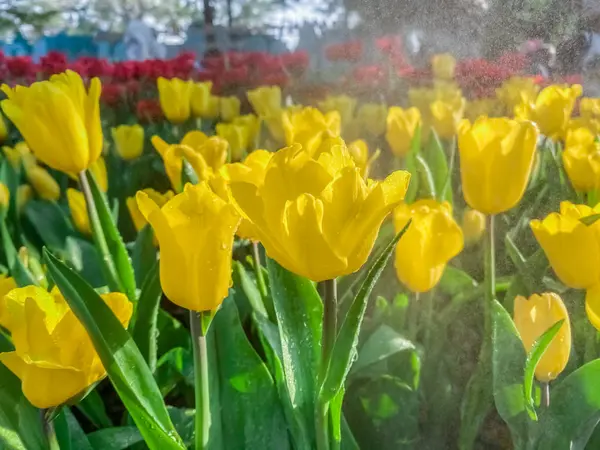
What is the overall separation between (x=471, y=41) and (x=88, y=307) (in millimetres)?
326

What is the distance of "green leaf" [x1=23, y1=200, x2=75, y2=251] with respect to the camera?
98 centimetres

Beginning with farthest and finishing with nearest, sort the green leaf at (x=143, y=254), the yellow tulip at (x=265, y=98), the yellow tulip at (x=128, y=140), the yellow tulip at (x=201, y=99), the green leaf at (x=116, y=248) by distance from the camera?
the yellow tulip at (x=201, y=99) < the yellow tulip at (x=128, y=140) < the yellow tulip at (x=265, y=98) < the green leaf at (x=143, y=254) < the green leaf at (x=116, y=248)

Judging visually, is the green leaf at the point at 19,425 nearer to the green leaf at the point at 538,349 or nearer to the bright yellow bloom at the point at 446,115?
the green leaf at the point at 538,349

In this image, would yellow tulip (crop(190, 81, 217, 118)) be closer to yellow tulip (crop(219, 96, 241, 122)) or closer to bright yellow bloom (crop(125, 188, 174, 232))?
yellow tulip (crop(219, 96, 241, 122))

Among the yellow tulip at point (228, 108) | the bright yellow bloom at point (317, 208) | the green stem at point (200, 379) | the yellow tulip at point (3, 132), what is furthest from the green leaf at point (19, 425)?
the yellow tulip at point (3, 132)

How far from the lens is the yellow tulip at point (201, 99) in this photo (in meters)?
1.37

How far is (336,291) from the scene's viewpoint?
48 centimetres

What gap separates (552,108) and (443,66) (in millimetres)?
110

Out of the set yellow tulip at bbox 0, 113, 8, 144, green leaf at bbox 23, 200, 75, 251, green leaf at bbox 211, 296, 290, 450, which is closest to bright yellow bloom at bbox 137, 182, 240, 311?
green leaf at bbox 211, 296, 290, 450

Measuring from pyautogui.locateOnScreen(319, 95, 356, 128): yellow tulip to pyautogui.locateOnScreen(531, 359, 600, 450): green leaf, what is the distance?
0.45 m

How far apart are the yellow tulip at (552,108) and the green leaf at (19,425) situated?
45 centimetres

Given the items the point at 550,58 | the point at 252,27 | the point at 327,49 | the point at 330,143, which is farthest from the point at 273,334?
the point at 252,27

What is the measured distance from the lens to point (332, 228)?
1.16 feet

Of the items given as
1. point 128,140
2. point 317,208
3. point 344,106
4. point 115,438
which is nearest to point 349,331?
point 317,208
